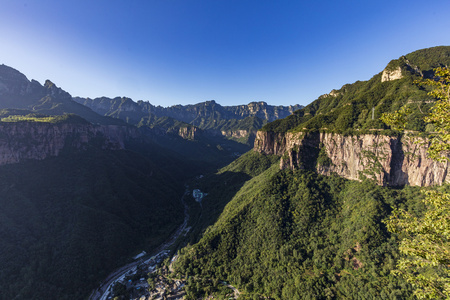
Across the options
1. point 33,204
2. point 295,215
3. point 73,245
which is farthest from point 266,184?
point 33,204

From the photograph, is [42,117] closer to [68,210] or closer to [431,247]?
[68,210]

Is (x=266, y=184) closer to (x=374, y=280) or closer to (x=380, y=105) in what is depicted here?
(x=374, y=280)

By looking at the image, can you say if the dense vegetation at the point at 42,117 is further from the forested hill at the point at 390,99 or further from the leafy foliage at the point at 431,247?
the leafy foliage at the point at 431,247

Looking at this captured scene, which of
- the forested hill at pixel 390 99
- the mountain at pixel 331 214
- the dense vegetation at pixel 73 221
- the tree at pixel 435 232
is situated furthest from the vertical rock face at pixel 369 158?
the dense vegetation at pixel 73 221

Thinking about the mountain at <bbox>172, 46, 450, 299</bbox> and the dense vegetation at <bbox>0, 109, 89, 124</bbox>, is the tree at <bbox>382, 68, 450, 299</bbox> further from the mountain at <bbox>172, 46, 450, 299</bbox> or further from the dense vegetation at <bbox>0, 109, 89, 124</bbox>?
the dense vegetation at <bbox>0, 109, 89, 124</bbox>

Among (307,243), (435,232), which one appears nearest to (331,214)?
(307,243)
